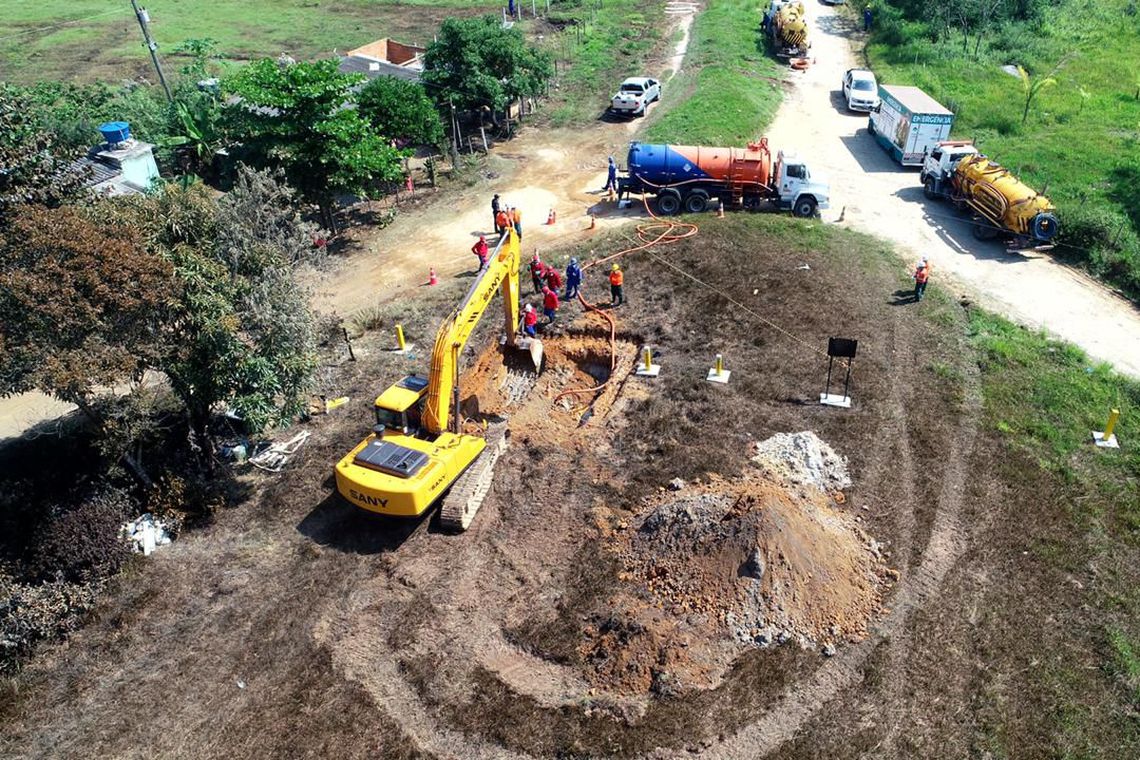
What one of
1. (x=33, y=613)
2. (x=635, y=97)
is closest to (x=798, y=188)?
(x=635, y=97)

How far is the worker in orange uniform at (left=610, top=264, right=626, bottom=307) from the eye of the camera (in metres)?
24.0

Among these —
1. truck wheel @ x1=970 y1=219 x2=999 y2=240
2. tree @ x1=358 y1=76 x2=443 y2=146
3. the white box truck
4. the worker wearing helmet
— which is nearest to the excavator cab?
the worker wearing helmet

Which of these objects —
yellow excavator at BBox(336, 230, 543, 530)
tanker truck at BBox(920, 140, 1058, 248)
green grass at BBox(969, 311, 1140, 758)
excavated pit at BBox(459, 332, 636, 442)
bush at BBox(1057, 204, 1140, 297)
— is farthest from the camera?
tanker truck at BBox(920, 140, 1058, 248)

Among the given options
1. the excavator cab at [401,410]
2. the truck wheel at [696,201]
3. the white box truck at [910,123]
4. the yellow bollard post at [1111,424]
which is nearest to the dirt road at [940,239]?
the white box truck at [910,123]

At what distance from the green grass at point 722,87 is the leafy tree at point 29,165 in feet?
79.5

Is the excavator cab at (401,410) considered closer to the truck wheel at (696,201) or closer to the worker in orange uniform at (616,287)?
the worker in orange uniform at (616,287)

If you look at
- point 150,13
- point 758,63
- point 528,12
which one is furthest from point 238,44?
point 758,63

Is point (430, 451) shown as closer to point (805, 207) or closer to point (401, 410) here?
point (401, 410)

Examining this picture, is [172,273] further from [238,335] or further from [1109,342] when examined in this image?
[1109,342]

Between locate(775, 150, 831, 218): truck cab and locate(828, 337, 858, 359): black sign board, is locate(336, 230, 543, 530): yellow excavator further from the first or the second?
locate(775, 150, 831, 218): truck cab

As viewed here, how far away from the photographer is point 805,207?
97.9 ft

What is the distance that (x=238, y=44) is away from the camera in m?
57.9

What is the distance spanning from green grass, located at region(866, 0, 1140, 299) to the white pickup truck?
13403 mm

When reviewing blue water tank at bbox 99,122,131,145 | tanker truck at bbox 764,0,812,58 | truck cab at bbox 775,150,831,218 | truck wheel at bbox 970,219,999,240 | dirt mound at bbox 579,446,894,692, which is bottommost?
dirt mound at bbox 579,446,894,692
